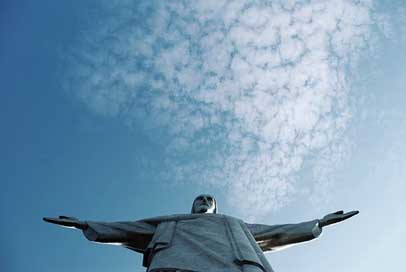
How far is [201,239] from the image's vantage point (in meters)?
7.15

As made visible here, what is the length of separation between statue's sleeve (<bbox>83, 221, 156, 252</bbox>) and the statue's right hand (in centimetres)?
10

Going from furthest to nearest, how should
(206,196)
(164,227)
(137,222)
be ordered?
(206,196)
(137,222)
(164,227)

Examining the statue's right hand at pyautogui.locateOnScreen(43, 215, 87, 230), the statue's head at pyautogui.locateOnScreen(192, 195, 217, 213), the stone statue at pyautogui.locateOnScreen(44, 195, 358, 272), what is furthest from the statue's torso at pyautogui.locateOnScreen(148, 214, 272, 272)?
the statue's right hand at pyautogui.locateOnScreen(43, 215, 87, 230)

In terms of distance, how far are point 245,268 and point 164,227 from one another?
2.00m

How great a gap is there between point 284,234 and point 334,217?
93 centimetres

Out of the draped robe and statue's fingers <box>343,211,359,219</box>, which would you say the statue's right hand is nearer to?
the draped robe

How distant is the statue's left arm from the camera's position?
27.7ft

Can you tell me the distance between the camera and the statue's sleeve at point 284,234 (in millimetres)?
8430

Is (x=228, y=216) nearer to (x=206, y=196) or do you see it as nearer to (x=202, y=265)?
(x=206, y=196)

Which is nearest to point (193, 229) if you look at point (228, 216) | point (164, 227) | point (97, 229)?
point (164, 227)

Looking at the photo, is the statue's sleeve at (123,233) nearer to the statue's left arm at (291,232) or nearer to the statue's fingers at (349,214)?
the statue's left arm at (291,232)

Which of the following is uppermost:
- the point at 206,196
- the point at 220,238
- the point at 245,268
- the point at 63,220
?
the point at 206,196

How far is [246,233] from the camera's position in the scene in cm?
785

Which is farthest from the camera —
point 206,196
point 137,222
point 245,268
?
point 206,196
